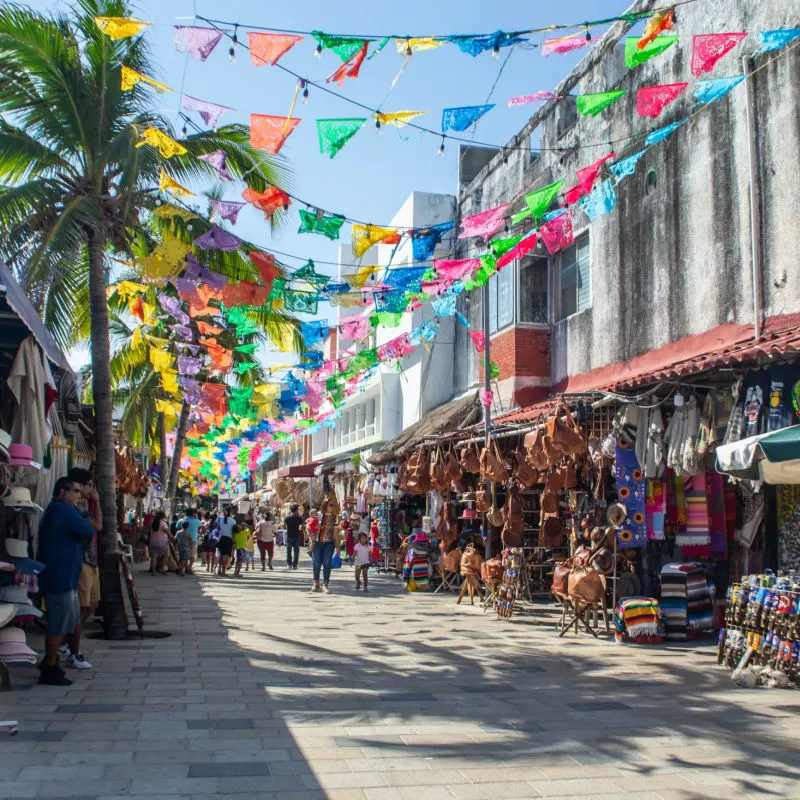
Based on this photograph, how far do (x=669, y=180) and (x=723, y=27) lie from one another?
222cm

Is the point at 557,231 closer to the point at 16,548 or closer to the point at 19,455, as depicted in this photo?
the point at 19,455

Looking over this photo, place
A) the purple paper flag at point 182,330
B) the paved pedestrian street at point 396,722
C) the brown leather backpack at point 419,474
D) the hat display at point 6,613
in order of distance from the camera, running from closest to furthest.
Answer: the paved pedestrian street at point 396,722 < the hat display at point 6,613 < the purple paper flag at point 182,330 < the brown leather backpack at point 419,474

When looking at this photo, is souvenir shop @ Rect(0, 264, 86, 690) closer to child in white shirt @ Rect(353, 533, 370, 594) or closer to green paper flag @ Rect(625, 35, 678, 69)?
green paper flag @ Rect(625, 35, 678, 69)

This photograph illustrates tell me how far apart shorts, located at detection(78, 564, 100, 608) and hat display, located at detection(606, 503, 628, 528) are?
6669 mm

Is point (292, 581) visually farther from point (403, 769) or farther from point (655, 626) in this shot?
point (403, 769)

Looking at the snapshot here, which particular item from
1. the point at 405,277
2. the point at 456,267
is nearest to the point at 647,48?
the point at 456,267

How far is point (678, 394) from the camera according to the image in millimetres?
10422

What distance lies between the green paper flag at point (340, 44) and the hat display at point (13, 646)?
5998 mm

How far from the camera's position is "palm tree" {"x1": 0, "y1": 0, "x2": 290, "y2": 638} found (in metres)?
11.7

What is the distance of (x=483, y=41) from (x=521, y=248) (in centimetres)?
421

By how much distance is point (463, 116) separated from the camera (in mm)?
9688

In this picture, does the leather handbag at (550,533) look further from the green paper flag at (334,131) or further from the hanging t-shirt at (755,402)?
the green paper flag at (334,131)

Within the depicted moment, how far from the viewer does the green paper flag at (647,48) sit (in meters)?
8.52

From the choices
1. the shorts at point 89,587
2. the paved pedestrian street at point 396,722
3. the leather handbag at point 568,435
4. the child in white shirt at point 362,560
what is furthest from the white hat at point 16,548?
the child in white shirt at point 362,560
